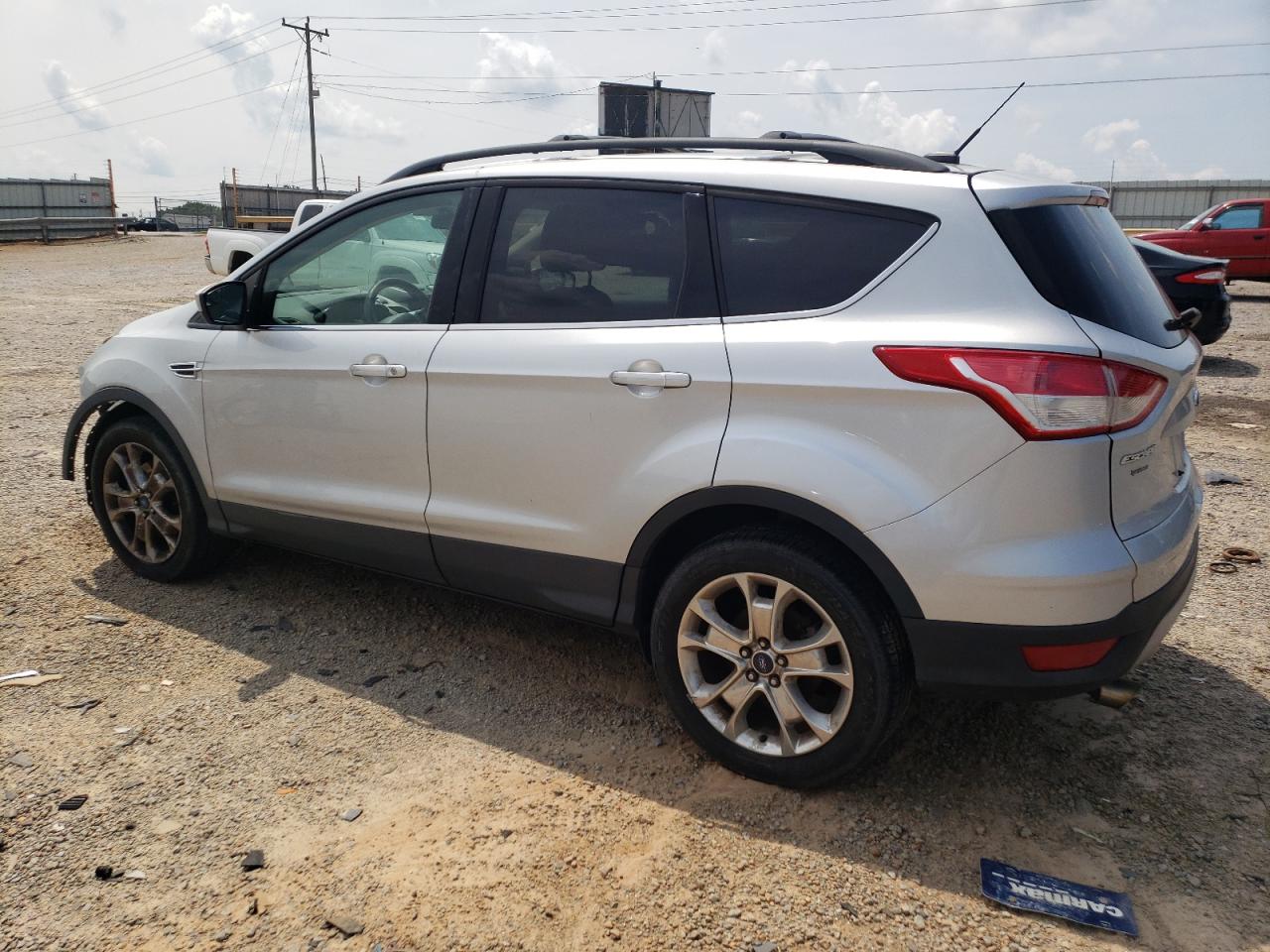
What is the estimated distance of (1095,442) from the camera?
8.45ft

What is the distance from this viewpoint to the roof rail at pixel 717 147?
3.03 m

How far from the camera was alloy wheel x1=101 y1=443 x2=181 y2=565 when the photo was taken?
463 centimetres

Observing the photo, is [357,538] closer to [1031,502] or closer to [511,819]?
[511,819]

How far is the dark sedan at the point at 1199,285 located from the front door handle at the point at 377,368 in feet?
28.9

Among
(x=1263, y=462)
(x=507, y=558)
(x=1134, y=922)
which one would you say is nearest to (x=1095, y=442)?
A: (x=1134, y=922)

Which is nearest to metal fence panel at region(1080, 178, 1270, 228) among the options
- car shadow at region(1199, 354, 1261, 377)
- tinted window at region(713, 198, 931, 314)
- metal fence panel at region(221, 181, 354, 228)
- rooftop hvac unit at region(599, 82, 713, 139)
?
rooftop hvac unit at region(599, 82, 713, 139)

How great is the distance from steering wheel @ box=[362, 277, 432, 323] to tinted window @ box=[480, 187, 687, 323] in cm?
33

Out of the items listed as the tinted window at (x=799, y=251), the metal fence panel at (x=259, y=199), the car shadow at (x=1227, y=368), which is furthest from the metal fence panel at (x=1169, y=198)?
the tinted window at (x=799, y=251)

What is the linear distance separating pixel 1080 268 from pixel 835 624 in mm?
1169

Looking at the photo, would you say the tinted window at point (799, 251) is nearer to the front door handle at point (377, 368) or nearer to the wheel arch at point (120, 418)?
the front door handle at point (377, 368)

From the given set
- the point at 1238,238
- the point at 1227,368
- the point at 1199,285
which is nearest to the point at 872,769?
the point at 1199,285

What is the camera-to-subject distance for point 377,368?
3738mm

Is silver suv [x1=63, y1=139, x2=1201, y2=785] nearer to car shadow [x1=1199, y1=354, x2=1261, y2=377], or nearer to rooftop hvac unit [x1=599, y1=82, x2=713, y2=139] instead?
car shadow [x1=1199, y1=354, x2=1261, y2=377]

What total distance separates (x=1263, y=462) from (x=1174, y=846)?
16.6ft
